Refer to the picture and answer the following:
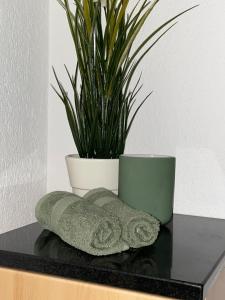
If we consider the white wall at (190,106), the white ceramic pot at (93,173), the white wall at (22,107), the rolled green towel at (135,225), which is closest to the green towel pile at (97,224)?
the rolled green towel at (135,225)

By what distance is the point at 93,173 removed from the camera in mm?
1008

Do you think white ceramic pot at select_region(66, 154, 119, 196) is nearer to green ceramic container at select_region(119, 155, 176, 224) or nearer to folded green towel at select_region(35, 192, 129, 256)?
green ceramic container at select_region(119, 155, 176, 224)

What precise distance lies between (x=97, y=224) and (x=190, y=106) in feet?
1.81

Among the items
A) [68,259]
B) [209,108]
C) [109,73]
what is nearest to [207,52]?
[209,108]

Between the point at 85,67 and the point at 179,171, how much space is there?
1.36 feet

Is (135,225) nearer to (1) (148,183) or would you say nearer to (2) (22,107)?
(1) (148,183)

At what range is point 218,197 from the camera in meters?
1.14

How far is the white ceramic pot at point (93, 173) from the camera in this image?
100 centimetres

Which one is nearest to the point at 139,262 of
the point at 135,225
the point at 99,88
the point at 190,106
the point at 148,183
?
the point at 135,225

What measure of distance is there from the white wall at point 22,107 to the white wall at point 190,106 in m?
0.30

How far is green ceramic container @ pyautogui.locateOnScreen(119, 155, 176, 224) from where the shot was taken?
2.99ft

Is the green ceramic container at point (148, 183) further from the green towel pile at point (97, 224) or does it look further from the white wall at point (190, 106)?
the white wall at point (190, 106)

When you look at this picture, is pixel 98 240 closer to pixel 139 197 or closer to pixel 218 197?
pixel 139 197

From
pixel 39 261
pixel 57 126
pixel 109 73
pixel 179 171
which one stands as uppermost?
pixel 109 73
